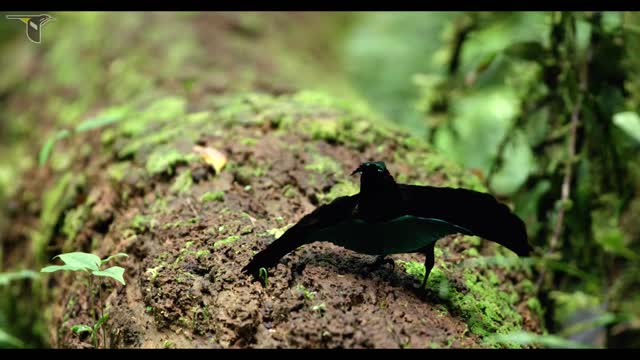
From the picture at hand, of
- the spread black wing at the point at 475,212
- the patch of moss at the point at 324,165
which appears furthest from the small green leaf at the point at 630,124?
the patch of moss at the point at 324,165

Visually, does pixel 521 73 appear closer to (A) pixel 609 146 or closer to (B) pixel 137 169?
(A) pixel 609 146

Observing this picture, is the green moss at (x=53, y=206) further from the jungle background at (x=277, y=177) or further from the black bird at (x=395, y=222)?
the black bird at (x=395, y=222)

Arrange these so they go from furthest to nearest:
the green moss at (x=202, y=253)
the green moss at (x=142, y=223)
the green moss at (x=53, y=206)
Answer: the green moss at (x=53, y=206)
the green moss at (x=142, y=223)
the green moss at (x=202, y=253)

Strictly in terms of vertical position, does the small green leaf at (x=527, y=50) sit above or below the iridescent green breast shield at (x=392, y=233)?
above

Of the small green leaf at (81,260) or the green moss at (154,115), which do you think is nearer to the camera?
the small green leaf at (81,260)

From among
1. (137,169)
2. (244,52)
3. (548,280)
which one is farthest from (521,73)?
(137,169)

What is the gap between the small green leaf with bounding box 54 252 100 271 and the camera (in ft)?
7.25

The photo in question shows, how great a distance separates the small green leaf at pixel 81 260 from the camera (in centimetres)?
221

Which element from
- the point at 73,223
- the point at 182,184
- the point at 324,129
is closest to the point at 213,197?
the point at 182,184

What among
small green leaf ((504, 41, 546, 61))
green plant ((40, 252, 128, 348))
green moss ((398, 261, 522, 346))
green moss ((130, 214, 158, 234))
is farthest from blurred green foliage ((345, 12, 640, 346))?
green plant ((40, 252, 128, 348))

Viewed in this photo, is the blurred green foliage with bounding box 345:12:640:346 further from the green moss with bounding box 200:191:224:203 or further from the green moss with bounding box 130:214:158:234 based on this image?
the green moss with bounding box 130:214:158:234

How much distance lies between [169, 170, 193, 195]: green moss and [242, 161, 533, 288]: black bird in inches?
36.7

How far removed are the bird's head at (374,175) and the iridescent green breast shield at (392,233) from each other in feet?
0.44

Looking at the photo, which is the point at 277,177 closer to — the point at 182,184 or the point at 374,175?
the point at 182,184
